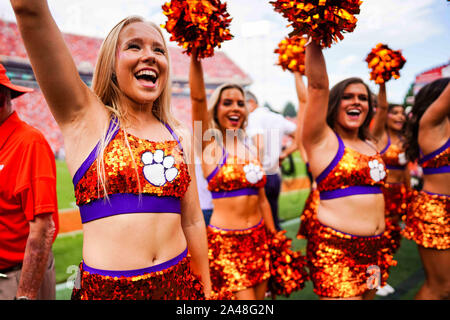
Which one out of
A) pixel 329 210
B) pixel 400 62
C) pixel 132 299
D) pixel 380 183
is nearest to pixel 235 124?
pixel 329 210

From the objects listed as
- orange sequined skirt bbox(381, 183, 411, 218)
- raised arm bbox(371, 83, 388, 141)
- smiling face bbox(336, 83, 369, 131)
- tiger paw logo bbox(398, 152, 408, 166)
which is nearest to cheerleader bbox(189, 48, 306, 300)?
smiling face bbox(336, 83, 369, 131)

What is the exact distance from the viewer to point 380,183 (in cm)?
229

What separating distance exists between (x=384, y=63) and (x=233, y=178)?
5.34 ft

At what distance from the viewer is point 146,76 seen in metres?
1.32

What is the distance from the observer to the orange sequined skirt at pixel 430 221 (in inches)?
102

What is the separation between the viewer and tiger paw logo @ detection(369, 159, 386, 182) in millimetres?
2240

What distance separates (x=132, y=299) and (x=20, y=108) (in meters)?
3.67

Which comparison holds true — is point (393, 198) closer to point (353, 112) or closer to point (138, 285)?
point (353, 112)

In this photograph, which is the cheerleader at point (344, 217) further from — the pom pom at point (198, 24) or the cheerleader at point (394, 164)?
the cheerleader at point (394, 164)

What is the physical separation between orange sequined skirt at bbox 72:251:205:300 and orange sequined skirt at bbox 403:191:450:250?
2262mm

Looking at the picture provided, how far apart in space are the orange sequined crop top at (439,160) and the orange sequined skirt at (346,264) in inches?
36.9

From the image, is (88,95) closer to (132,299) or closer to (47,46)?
(47,46)

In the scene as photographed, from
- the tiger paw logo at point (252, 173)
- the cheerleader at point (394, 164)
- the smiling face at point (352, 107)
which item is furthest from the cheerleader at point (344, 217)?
the cheerleader at point (394, 164)

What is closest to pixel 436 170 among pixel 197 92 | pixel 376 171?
pixel 376 171
